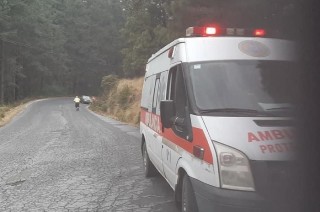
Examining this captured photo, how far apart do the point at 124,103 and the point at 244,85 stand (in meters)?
30.1

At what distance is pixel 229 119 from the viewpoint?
4797 mm

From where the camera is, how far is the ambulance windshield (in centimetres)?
506

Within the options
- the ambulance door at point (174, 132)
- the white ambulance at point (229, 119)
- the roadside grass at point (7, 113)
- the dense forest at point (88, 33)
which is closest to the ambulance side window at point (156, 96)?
the white ambulance at point (229, 119)

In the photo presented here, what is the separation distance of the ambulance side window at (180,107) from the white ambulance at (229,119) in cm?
1

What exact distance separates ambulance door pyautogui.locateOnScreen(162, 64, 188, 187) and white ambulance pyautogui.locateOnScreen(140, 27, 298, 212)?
13mm

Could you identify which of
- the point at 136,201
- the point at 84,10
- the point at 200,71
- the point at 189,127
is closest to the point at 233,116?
the point at 189,127

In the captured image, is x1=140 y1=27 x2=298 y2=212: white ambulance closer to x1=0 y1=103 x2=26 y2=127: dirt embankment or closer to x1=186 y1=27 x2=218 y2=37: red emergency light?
x1=186 y1=27 x2=218 y2=37: red emergency light

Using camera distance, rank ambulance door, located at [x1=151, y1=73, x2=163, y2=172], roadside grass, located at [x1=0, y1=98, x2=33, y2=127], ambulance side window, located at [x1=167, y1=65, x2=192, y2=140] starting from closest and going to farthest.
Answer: ambulance side window, located at [x1=167, y1=65, x2=192, y2=140]
ambulance door, located at [x1=151, y1=73, x2=163, y2=172]
roadside grass, located at [x1=0, y1=98, x2=33, y2=127]

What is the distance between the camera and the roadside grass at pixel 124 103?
96.2 feet

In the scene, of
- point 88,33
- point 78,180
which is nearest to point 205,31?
point 78,180

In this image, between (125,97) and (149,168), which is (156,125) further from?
(125,97)

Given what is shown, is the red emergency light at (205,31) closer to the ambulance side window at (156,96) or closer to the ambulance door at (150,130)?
the ambulance side window at (156,96)

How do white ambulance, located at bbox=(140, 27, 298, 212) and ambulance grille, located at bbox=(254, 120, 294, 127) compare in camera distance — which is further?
ambulance grille, located at bbox=(254, 120, 294, 127)

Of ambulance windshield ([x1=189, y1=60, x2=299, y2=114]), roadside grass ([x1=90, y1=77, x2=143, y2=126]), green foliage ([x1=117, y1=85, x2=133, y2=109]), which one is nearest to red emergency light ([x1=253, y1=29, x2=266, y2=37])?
ambulance windshield ([x1=189, y1=60, x2=299, y2=114])
